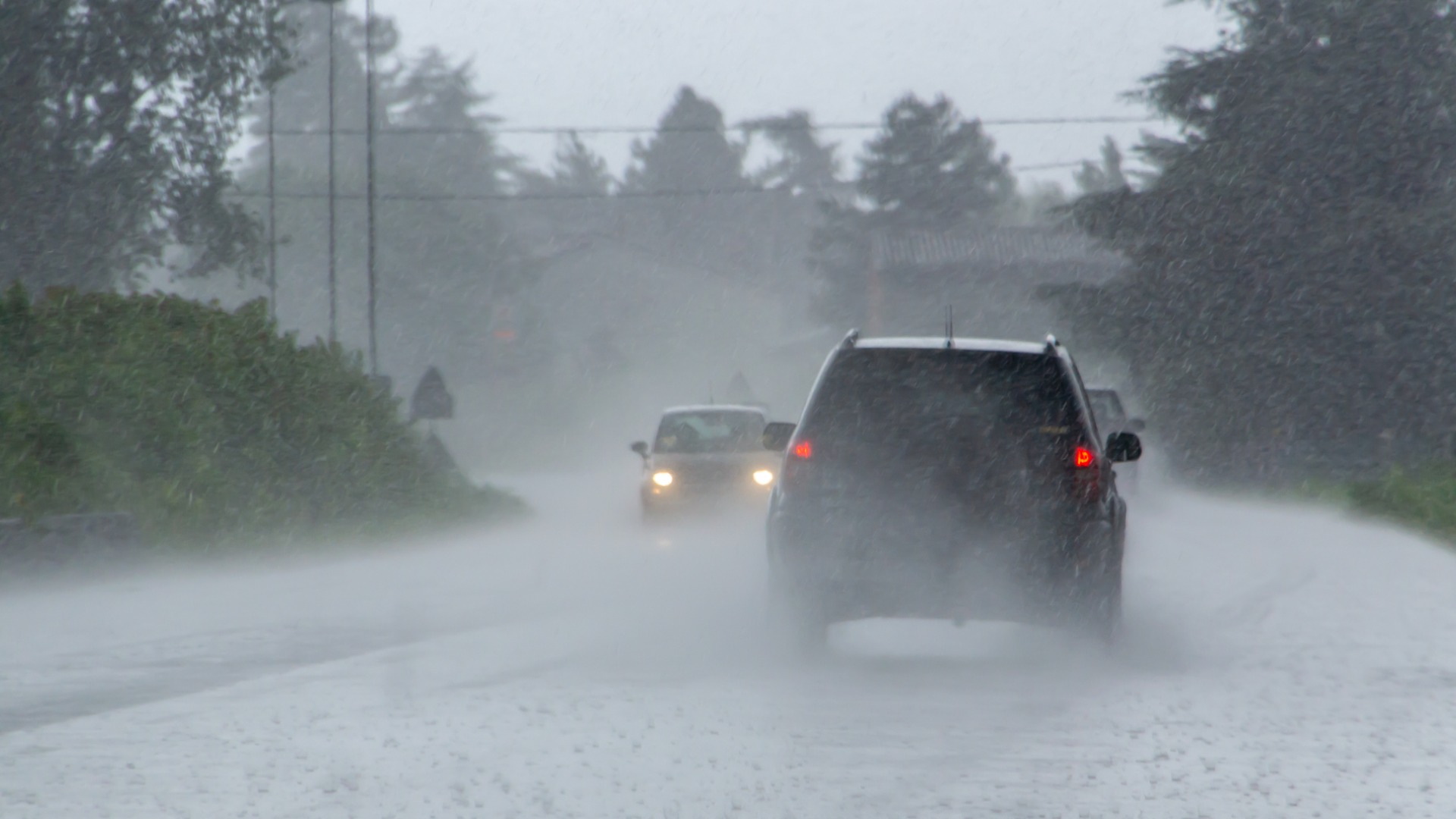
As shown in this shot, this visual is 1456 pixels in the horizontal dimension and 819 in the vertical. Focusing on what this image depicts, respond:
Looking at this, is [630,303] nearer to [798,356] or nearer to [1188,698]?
[798,356]

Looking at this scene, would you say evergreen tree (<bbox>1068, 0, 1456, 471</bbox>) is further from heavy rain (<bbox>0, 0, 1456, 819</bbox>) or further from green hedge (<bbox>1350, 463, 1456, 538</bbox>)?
green hedge (<bbox>1350, 463, 1456, 538</bbox>)

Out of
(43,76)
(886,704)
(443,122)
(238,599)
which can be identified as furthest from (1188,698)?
(443,122)

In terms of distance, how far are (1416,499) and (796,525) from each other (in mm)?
15549

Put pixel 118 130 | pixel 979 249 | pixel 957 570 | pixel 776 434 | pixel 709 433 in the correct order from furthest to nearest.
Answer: pixel 979 249 → pixel 118 130 → pixel 709 433 → pixel 776 434 → pixel 957 570

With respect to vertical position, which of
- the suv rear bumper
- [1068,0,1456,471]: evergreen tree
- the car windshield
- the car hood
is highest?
[1068,0,1456,471]: evergreen tree

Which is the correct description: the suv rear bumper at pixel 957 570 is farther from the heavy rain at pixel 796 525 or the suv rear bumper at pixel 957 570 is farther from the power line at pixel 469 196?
the power line at pixel 469 196

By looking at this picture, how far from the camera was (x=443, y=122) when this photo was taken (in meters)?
124

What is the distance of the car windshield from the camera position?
72.2ft

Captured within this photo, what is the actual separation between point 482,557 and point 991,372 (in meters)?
10.4

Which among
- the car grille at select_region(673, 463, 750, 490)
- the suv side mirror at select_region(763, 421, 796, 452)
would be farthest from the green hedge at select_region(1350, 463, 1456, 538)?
the suv side mirror at select_region(763, 421, 796, 452)

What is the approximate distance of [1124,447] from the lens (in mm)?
11867

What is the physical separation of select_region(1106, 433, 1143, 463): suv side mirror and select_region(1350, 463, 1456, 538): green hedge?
9.72m

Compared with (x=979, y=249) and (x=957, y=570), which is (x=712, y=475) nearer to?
(x=957, y=570)

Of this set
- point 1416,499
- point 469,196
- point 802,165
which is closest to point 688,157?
point 802,165
